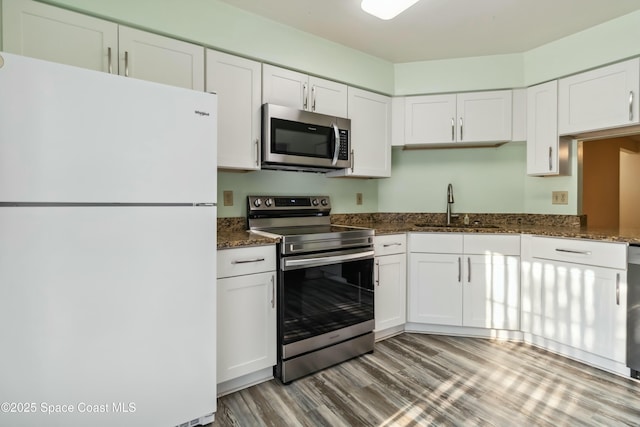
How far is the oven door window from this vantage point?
2.03 m

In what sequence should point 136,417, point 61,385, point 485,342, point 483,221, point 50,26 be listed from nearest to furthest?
point 61,385
point 136,417
point 50,26
point 485,342
point 483,221

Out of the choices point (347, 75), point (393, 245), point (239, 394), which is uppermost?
point (347, 75)

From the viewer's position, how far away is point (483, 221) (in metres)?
3.15

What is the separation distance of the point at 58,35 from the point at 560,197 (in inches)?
145

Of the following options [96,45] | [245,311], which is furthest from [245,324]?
[96,45]

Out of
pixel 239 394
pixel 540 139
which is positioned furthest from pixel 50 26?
pixel 540 139

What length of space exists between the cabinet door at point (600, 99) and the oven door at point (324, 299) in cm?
189

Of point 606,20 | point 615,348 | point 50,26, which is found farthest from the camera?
point 606,20

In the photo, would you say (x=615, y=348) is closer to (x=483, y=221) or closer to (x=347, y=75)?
(x=483, y=221)

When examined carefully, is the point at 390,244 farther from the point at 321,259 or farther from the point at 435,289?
the point at 321,259

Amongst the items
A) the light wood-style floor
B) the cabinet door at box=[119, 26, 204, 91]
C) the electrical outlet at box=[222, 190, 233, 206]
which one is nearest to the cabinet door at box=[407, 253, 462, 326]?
the light wood-style floor

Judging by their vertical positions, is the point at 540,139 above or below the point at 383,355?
above

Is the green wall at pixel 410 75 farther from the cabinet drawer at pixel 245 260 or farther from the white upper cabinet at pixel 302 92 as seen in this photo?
the cabinet drawer at pixel 245 260

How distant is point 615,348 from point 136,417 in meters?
2.72
